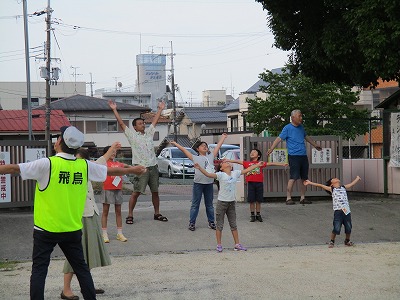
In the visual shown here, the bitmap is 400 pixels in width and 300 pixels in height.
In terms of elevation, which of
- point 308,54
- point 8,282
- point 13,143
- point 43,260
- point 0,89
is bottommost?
point 8,282

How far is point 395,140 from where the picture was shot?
53.0ft

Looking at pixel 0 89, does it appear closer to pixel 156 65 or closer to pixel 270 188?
pixel 156 65

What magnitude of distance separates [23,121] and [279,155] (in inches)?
1228

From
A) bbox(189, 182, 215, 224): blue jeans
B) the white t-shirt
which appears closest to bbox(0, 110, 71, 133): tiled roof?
bbox(189, 182, 215, 224): blue jeans

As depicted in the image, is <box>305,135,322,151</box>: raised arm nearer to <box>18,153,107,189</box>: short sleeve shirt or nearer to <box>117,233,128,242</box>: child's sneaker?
<box>117,233,128,242</box>: child's sneaker

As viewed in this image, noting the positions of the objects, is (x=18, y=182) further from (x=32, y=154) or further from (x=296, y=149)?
(x=296, y=149)

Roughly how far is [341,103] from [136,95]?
53671 mm

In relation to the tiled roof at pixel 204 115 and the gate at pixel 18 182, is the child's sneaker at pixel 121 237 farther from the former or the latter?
the tiled roof at pixel 204 115

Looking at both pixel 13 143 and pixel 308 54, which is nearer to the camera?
pixel 13 143

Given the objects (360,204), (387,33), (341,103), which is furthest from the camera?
(341,103)

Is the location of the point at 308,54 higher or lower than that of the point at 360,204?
higher

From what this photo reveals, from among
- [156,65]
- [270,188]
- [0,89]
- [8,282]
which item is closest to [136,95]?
[156,65]

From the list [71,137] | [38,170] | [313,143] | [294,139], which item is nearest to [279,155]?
[313,143]

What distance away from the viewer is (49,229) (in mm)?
6551
